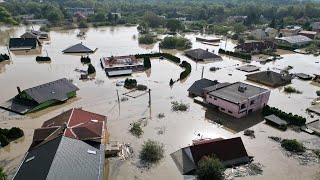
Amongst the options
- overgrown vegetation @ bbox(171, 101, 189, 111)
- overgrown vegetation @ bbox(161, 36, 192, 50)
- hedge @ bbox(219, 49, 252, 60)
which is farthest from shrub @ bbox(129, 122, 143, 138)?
overgrown vegetation @ bbox(161, 36, 192, 50)

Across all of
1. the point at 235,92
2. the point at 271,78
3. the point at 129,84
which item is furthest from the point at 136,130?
the point at 271,78

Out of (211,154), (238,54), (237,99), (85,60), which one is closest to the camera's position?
(211,154)

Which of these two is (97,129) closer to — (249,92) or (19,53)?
(249,92)

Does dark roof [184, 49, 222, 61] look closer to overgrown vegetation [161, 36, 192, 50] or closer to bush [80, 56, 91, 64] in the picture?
overgrown vegetation [161, 36, 192, 50]

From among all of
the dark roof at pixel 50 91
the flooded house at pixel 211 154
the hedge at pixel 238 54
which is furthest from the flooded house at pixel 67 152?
the hedge at pixel 238 54

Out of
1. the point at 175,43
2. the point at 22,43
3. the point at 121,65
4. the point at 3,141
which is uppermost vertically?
the point at 22,43

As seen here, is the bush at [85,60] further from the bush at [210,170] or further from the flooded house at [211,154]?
the bush at [210,170]

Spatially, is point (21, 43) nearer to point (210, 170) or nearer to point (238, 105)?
point (238, 105)
